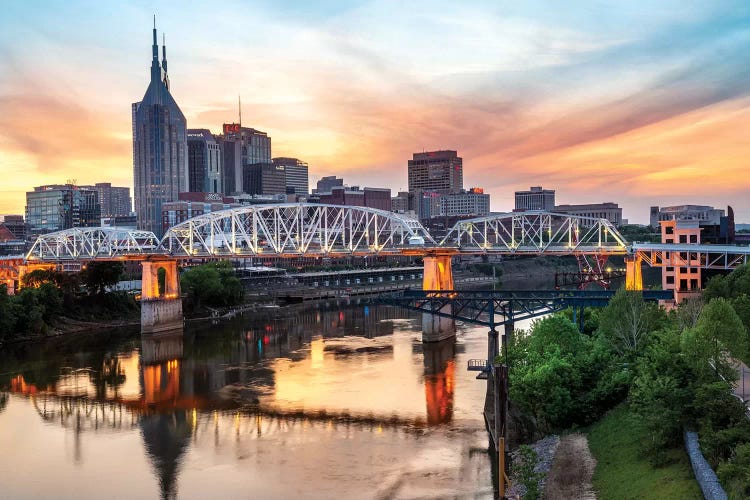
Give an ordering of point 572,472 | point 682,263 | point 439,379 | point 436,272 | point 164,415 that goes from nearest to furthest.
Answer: point 572,472, point 164,415, point 439,379, point 682,263, point 436,272

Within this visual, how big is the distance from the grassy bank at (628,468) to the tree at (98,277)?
267 feet

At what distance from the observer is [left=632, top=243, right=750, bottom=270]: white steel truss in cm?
7050

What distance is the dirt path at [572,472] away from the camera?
32.9 metres

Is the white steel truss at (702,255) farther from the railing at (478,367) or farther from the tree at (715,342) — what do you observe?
the tree at (715,342)

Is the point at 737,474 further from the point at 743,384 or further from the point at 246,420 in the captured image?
the point at 246,420

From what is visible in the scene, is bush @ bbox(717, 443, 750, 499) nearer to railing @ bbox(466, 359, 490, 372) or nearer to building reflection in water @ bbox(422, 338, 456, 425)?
railing @ bbox(466, 359, 490, 372)

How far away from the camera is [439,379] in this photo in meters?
61.1

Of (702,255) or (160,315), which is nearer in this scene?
(702,255)

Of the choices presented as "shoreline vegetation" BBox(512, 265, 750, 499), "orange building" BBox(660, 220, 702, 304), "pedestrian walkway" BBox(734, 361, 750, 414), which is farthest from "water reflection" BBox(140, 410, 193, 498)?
"orange building" BBox(660, 220, 702, 304)

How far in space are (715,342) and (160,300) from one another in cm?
7705

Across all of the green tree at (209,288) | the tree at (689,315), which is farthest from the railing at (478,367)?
the green tree at (209,288)

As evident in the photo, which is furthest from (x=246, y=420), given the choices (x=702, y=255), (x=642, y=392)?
(x=702, y=255)

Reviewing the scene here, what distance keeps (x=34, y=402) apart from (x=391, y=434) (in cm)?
2740

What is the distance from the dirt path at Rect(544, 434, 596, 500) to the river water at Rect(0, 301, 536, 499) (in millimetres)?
2978
